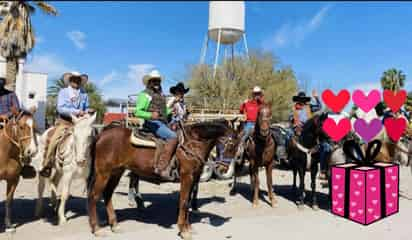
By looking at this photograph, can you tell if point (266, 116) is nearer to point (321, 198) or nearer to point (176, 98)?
point (176, 98)

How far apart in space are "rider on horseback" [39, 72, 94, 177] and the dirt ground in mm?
1133

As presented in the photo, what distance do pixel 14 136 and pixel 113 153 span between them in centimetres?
150

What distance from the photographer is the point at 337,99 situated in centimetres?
192

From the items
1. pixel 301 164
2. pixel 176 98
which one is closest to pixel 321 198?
pixel 301 164

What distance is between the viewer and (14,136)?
5.17 meters

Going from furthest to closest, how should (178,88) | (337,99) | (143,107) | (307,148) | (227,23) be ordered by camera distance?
(227,23) < (307,148) < (178,88) < (143,107) < (337,99)

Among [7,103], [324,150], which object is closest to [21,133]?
[7,103]

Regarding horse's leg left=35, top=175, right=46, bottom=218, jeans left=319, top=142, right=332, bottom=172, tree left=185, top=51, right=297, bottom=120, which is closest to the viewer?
horse's leg left=35, top=175, right=46, bottom=218

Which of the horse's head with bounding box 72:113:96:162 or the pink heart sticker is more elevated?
the pink heart sticker

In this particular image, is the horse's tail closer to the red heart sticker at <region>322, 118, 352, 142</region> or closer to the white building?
the red heart sticker at <region>322, 118, 352, 142</region>

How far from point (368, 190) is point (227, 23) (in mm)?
24082

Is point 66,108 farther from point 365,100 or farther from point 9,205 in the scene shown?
point 365,100

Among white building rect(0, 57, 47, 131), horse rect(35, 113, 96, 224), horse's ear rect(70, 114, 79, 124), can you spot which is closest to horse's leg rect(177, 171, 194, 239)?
horse rect(35, 113, 96, 224)

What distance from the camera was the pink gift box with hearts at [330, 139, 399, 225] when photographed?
154 centimetres
